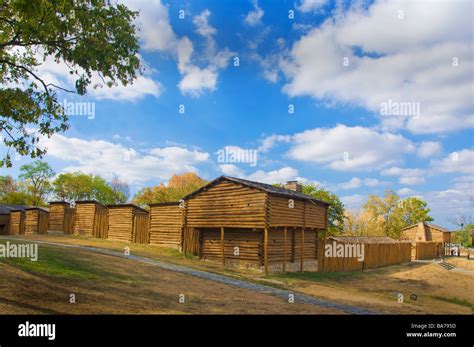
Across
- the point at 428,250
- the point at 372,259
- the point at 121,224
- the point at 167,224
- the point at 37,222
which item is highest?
the point at 167,224

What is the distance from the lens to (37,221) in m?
43.7

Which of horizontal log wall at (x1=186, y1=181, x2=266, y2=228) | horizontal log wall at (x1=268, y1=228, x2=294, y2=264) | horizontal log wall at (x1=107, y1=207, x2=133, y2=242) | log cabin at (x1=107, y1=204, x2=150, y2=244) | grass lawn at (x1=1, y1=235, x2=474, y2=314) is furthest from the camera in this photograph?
horizontal log wall at (x1=107, y1=207, x2=133, y2=242)

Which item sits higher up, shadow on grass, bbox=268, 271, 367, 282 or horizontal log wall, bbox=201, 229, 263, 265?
horizontal log wall, bbox=201, 229, 263, 265

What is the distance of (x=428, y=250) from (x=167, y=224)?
40.2 m

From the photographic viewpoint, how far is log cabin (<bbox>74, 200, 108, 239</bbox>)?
3788cm

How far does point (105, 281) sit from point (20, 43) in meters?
9.03

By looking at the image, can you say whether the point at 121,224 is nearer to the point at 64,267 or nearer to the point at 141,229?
the point at 141,229

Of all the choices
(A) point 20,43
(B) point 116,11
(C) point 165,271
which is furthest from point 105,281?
(B) point 116,11

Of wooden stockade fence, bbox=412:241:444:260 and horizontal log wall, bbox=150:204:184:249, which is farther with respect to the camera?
wooden stockade fence, bbox=412:241:444:260

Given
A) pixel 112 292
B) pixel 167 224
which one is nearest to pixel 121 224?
pixel 167 224

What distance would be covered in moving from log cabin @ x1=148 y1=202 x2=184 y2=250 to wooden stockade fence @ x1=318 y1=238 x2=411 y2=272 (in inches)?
476

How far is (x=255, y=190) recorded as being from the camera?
23141mm

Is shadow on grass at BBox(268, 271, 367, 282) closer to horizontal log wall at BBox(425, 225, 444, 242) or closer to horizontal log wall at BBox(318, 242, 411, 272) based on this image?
horizontal log wall at BBox(318, 242, 411, 272)

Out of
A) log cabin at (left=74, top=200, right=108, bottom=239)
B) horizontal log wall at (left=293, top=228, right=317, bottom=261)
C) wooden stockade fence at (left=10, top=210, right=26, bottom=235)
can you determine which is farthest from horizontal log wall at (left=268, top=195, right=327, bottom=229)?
wooden stockade fence at (left=10, top=210, right=26, bottom=235)
